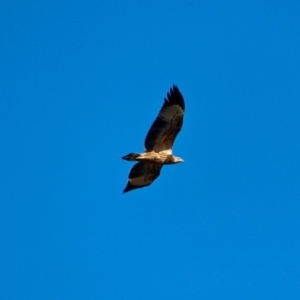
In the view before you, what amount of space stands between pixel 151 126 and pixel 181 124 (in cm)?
106

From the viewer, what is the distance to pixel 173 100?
11038 centimetres

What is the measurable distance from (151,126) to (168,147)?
1.14 meters

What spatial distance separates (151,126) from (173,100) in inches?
45.2

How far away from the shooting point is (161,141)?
363 ft

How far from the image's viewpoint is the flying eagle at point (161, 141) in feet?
362

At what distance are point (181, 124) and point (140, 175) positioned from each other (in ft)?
7.56

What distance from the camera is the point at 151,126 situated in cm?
11025

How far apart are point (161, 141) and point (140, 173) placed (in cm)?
141

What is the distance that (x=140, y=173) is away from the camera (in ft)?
365

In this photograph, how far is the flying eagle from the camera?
4341 inches

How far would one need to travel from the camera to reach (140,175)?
111250 millimetres

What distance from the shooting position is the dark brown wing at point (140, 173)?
11112 centimetres

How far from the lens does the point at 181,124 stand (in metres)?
111
